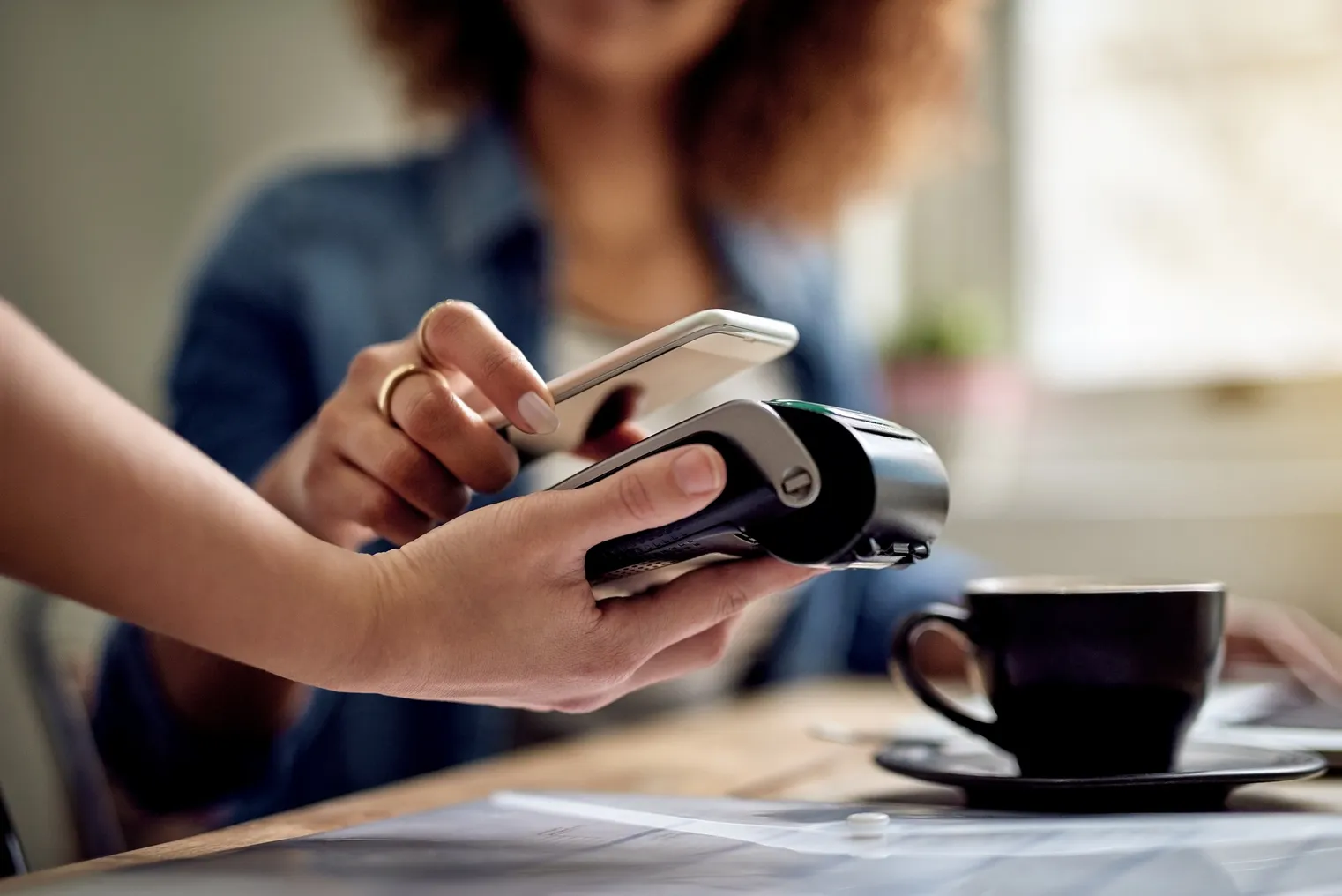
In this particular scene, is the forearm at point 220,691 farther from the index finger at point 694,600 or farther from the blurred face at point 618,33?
the blurred face at point 618,33

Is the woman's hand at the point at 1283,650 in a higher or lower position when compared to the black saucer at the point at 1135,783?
higher

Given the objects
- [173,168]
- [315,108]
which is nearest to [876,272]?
[315,108]

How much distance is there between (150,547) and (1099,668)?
0.36 metres

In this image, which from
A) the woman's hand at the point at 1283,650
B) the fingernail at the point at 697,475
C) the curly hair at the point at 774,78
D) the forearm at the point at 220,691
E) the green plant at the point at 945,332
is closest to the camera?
the fingernail at the point at 697,475

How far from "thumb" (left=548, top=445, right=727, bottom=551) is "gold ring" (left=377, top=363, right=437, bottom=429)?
0.49 feet

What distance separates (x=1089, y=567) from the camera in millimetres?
1553

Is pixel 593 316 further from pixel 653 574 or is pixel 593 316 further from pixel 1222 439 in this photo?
pixel 1222 439

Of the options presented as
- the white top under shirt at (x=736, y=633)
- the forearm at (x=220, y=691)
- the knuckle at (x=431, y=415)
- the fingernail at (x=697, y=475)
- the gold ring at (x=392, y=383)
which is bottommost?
the fingernail at (x=697, y=475)

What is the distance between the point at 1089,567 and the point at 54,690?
1.19m

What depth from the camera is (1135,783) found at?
45cm

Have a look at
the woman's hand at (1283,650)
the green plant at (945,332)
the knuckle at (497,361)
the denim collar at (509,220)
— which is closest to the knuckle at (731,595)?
the knuckle at (497,361)

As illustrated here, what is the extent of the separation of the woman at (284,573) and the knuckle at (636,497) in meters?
0.02

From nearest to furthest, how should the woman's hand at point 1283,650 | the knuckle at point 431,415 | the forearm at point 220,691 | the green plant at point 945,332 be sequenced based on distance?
1. the knuckle at point 431,415
2. the forearm at point 220,691
3. the woman's hand at point 1283,650
4. the green plant at point 945,332

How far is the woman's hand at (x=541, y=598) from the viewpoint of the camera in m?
0.38
